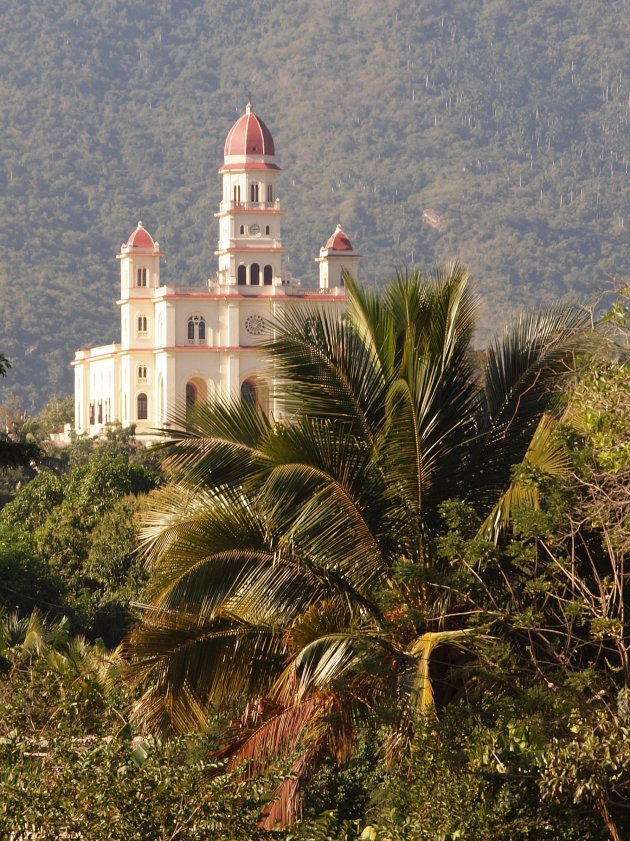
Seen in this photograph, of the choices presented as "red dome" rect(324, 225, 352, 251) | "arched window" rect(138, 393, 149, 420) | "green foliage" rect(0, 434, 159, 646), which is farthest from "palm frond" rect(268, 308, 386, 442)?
"arched window" rect(138, 393, 149, 420)

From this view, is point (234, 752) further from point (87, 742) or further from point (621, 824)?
point (621, 824)

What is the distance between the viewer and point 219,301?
277 ft

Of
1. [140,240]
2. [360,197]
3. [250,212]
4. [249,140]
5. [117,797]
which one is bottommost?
[117,797]

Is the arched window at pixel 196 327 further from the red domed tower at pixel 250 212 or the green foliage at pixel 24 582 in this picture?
the green foliage at pixel 24 582

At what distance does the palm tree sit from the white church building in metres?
69.4

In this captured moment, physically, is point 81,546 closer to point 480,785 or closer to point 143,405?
point 480,785

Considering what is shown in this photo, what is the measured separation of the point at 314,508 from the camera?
11.4 meters

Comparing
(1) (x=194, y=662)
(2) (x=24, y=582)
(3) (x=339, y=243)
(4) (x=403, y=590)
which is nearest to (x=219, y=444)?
(1) (x=194, y=662)

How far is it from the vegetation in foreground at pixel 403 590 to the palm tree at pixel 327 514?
0.6 inches

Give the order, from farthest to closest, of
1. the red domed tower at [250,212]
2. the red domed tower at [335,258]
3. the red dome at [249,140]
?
1. the red domed tower at [250,212]
2. the red dome at [249,140]
3. the red domed tower at [335,258]

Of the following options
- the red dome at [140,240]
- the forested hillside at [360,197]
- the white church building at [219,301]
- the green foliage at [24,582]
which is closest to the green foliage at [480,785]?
the green foliage at [24,582]

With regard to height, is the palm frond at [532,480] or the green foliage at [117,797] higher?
the palm frond at [532,480]

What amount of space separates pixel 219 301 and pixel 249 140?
8.04 metres

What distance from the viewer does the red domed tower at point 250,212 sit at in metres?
85.9
